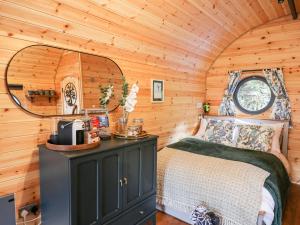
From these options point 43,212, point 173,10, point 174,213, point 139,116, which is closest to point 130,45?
point 173,10

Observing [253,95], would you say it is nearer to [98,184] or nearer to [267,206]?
[267,206]

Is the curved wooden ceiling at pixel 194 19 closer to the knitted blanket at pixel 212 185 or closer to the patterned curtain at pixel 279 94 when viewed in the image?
the patterned curtain at pixel 279 94

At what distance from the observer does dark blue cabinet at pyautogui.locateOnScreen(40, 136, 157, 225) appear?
143 cm

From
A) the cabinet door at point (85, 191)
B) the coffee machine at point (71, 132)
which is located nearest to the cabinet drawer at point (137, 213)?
the cabinet door at point (85, 191)

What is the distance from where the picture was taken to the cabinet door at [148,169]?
6.47 feet

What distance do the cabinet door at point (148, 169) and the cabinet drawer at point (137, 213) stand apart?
91 mm

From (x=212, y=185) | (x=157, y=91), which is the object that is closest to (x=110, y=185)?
(x=212, y=185)

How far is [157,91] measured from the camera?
3080mm

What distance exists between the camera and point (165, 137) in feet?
11.0

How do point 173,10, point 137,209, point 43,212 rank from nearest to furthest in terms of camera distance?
1. point 43,212
2. point 137,209
3. point 173,10

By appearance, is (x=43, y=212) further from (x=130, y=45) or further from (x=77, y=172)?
(x=130, y=45)

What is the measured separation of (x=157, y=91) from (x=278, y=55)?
2.12 metres

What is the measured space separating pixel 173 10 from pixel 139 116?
132 cm

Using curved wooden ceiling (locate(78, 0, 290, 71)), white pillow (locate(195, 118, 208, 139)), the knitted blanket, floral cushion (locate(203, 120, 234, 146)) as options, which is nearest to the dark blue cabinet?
the knitted blanket
